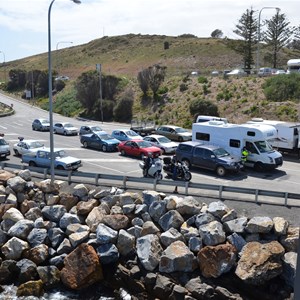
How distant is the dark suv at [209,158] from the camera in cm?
2443

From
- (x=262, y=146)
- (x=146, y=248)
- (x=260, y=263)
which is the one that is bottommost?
(x=146, y=248)

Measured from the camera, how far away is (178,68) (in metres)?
88.2

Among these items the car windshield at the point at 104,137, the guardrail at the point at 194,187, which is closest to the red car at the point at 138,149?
the car windshield at the point at 104,137

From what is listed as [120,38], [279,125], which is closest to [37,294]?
[279,125]

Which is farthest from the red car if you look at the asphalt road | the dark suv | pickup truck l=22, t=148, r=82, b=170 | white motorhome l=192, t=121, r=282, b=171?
pickup truck l=22, t=148, r=82, b=170

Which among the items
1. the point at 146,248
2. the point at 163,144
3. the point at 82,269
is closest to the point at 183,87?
the point at 163,144

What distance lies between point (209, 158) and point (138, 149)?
6.54m

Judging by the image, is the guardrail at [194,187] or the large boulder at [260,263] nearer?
the large boulder at [260,263]

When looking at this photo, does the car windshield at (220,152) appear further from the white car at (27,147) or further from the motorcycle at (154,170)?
the white car at (27,147)

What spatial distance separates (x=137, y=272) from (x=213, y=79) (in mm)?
43271

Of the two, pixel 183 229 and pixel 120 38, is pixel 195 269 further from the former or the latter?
pixel 120 38

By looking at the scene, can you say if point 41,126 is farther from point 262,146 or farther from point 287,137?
point 262,146

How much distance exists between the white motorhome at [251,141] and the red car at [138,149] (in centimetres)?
398

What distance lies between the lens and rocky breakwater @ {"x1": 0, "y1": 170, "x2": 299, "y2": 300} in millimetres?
14906
